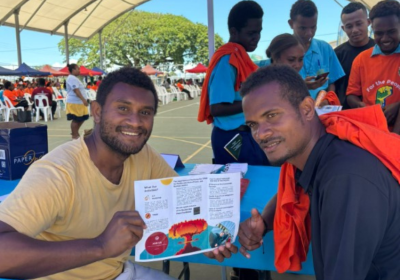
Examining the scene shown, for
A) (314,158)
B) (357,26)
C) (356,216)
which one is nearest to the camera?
(356,216)

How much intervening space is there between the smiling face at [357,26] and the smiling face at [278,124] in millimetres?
2751

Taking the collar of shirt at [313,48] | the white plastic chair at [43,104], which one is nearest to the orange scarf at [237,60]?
the collar of shirt at [313,48]

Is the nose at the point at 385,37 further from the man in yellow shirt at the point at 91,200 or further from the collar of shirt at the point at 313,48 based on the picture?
the man in yellow shirt at the point at 91,200

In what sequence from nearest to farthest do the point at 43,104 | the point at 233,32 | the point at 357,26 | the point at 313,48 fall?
1. the point at 233,32
2. the point at 313,48
3. the point at 357,26
4. the point at 43,104

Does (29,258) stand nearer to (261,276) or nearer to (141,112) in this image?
(141,112)

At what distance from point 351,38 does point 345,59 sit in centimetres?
21

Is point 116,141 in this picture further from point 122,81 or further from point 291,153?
point 291,153

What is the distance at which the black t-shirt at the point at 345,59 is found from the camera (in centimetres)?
361

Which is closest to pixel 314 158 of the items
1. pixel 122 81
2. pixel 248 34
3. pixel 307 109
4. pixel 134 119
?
pixel 307 109

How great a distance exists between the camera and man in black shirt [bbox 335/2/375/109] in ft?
11.9

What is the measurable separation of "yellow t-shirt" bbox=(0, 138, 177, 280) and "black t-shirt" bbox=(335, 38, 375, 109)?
251 cm

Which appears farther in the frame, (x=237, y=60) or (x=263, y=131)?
(x=237, y=60)

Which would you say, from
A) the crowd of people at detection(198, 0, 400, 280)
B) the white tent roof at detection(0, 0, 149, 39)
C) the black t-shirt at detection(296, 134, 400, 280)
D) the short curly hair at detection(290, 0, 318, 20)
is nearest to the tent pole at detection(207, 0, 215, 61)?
the short curly hair at detection(290, 0, 318, 20)

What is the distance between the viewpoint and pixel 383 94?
2.99 meters
